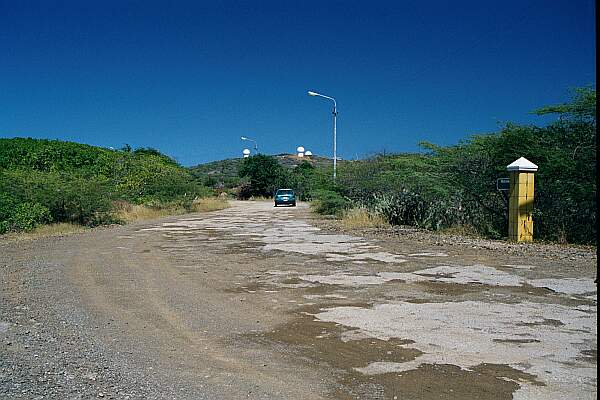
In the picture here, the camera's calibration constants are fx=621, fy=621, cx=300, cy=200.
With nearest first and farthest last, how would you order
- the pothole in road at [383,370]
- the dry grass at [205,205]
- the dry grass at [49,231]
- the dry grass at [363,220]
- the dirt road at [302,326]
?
1. the pothole in road at [383,370]
2. the dirt road at [302,326]
3. the dry grass at [49,231]
4. the dry grass at [363,220]
5. the dry grass at [205,205]

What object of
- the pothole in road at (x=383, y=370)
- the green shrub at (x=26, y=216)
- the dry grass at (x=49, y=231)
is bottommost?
the pothole in road at (x=383, y=370)

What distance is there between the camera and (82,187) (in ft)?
77.5

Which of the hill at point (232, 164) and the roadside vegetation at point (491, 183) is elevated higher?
the hill at point (232, 164)

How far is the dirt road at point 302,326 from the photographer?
541 centimetres

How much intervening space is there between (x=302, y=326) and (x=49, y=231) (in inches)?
659

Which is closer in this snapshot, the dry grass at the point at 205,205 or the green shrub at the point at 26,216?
the green shrub at the point at 26,216

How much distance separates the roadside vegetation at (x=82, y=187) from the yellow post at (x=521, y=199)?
15.5 metres

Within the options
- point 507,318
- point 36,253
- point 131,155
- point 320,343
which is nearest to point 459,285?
point 507,318

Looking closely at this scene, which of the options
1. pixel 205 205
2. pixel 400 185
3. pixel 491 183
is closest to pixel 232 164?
pixel 205 205

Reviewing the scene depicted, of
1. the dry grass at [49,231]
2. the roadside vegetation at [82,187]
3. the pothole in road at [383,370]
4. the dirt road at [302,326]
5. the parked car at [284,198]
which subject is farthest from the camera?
the parked car at [284,198]

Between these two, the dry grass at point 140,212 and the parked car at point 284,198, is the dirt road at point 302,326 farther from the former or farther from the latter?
the parked car at point 284,198

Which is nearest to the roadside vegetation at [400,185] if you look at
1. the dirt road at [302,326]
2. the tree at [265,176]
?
the dirt road at [302,326]

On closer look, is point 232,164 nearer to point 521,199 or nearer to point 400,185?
point 400,185

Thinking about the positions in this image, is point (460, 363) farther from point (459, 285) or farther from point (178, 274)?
point (178, 274)
